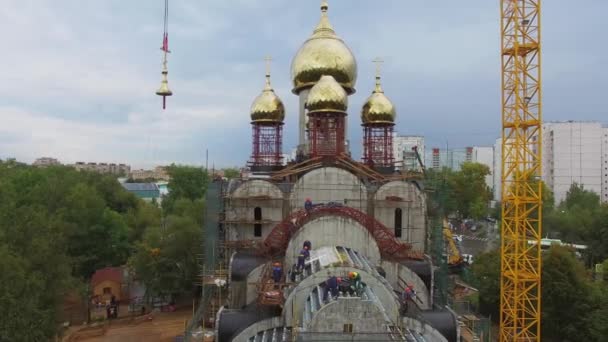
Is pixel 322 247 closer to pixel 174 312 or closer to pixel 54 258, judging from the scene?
pixel 54 258

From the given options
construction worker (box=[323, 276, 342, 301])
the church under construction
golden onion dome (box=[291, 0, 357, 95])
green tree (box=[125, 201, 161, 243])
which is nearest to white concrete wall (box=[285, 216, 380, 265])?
the church under construction

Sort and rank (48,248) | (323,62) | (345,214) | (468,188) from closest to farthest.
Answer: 1. (48,248)
2. (345,214)
3. (323,62)
4. (468,188)

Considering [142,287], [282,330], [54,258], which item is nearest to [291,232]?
[282,330]

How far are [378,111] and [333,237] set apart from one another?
514 inches

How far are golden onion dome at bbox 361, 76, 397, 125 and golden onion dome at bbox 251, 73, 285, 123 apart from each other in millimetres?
5132

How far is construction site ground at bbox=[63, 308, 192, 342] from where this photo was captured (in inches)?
795

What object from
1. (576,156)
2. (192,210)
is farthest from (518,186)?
(576,156)

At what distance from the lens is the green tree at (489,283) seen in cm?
2292

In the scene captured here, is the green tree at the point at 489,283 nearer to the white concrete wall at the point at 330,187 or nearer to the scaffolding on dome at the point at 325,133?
the white concrete wall at the point at 330,187

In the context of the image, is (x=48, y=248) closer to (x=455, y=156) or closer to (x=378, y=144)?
(x=378, y=144)

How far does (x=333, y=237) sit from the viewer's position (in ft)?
51.4

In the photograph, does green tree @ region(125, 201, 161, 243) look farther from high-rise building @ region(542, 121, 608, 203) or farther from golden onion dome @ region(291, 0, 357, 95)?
high-rise building @ region(542, 121, 608, 203)

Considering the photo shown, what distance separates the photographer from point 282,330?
11.6m

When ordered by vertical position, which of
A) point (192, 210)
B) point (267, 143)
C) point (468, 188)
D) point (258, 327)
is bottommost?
point (258, 327)
